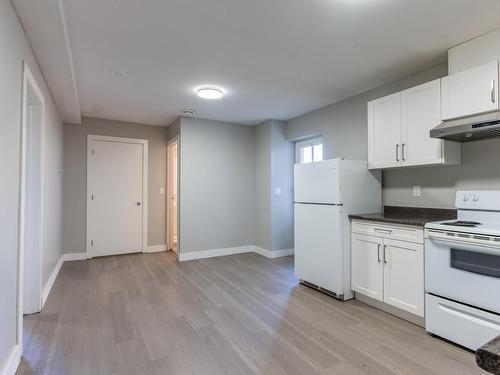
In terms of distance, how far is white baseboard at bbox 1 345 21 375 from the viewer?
1713 millimetres

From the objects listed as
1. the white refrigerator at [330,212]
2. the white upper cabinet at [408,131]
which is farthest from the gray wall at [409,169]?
the white refrigerator at [330,212]

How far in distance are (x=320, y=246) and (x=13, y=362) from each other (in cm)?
274

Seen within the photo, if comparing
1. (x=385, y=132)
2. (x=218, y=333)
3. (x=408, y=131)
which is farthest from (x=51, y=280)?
(x=408, y=131)

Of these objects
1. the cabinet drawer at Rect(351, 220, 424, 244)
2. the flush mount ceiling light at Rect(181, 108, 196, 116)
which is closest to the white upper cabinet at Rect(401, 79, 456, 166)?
the cabinet drawer at Rect(351, 220, 424, 244)

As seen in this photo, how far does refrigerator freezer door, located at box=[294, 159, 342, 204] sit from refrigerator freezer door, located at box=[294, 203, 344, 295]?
0.30 feet

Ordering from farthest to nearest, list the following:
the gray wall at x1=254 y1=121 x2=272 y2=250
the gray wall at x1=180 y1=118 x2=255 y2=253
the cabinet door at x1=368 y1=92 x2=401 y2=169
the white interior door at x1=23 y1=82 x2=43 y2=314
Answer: the gray wall at x1=254 y1=121 x2=272 y2=250 → the gray wall at x1=180 y1=118 x2=255 y2=253 → the cabinet door at x1=368 y1=92 x2=401 y2=169 → the white interior door at x1=23 y1=82 x2=43 y2=314

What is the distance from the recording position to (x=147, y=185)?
5.27 metres

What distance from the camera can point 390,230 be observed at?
266 centimetres

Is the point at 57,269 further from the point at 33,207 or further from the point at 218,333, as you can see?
the point at 218,333

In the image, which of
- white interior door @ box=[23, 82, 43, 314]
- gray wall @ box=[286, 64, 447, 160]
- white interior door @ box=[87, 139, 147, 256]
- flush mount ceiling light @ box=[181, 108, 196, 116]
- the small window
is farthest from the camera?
white interior door @ box=[87, 139, 147, 256]

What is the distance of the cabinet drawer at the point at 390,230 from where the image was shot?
2.44 meters

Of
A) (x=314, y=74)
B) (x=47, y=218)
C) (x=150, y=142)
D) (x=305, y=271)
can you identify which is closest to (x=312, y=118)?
(x=314, y=74)

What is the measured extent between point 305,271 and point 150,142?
3.68 meters

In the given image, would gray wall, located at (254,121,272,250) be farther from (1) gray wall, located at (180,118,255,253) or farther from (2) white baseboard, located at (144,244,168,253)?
(2) white baseboard, located at (144,244,168,253)
